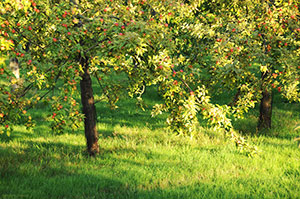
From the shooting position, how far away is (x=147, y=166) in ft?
26.3

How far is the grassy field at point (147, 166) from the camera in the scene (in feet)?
21.4

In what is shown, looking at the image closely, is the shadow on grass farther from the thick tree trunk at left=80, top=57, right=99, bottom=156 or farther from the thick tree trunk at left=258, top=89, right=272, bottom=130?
the thick tree trunk at left=258, top=89, right=272, bottom=130

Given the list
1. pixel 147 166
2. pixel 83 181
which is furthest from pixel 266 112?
pixel 83 181

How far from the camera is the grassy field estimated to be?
21.4 ft

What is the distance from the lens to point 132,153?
29.7ft

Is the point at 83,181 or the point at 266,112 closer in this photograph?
the point at 83,181

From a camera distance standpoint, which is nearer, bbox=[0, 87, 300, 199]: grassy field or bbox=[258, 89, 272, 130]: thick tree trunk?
bbox=[0, 87, 300, 199]: grassy field

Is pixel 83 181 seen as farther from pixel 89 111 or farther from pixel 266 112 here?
pixel 266 112

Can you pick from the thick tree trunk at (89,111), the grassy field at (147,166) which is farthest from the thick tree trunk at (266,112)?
the thick tree trunk at (89,111)

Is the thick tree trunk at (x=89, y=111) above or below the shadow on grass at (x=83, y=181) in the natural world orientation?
above

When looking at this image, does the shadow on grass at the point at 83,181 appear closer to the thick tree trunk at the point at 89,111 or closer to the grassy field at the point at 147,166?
the grassy field at the point at 147,166

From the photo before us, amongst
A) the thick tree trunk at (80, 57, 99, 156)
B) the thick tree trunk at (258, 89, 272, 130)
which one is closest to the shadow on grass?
the thick tree trunk at (80, 57, 99, 156)

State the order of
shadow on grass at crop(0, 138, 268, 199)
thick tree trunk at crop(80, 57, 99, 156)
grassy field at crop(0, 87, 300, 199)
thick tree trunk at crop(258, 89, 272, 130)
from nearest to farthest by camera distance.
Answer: shadow on grass at crop(0, 138, 268, 199) → grassy field at crop(0, 87, 300, 199) → thick tree trunk at crop(80, 57, 99, 156) → thick tree trunk at crop(258, 89, 272, 130)

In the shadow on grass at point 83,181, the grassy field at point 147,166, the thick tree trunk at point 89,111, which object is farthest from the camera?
the thick tree trunk at point 89,111
